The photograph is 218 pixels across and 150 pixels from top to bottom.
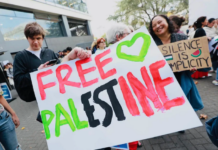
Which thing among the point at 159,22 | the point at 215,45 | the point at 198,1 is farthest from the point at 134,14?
the point at 159,22

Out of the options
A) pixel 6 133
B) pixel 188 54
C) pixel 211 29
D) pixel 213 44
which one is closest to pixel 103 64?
pixel 188 54

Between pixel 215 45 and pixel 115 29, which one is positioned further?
pixel 215 45

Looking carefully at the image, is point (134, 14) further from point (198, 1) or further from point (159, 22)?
point (159, 22)

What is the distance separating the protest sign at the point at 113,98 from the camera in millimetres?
934

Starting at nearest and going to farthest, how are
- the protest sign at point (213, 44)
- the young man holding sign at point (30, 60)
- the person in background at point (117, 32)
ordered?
the young man holding sign at point (30, 60)
the person in background at point (117, 32)
the protest sign at point (213, 44)

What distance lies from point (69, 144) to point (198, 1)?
6876 mm

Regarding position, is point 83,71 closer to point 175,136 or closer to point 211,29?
point 175,136

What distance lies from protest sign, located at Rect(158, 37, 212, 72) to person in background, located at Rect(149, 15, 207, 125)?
0.89 ft

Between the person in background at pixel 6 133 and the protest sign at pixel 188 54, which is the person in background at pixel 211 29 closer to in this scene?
the protest sign at pixel 188 54

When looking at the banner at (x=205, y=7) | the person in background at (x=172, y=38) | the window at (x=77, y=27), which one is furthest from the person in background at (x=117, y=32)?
the window at (x=77, y=27)

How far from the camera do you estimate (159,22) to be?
A: 1568 millimetres

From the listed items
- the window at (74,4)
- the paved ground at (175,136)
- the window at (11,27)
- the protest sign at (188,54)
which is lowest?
the paved ground at (175,136)

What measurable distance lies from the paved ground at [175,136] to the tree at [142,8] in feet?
56.0

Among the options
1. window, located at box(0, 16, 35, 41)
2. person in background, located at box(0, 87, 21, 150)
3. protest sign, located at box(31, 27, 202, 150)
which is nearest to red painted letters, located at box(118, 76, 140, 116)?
protest sign, located at box(31, 27, 202, 150)
